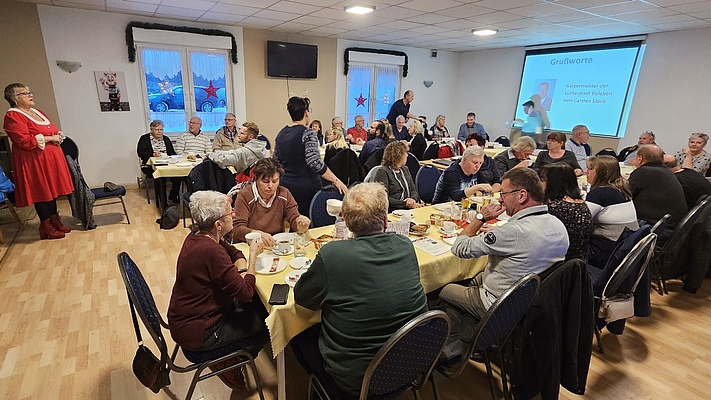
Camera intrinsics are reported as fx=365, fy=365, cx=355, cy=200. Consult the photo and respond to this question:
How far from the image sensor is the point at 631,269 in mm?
2176

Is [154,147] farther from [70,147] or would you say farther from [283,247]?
[283,247]

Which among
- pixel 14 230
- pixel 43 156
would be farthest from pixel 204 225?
pixel 14 230

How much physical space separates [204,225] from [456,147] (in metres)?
5.76

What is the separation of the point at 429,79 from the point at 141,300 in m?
9.13

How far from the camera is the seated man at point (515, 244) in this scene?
5.80 ft

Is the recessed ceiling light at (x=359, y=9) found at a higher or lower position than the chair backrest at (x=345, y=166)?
higher

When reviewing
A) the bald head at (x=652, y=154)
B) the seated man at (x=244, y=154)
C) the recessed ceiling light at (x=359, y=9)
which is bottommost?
the seated man at (x=244, y=154)

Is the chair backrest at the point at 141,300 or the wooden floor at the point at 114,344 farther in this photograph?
the wooden floor at the point at 114,344

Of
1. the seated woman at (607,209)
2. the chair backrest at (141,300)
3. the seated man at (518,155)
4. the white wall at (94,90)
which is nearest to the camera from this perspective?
the chair backrest at (141,300)

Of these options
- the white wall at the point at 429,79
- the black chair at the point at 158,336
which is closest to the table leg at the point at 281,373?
the black chair at the point at 158,336

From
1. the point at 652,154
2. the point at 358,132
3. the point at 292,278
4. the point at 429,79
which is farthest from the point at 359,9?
the point at 429,79

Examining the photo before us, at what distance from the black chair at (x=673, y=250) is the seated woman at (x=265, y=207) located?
290cm

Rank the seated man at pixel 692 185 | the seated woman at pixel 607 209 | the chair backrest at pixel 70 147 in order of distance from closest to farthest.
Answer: the seated woman at pixel 607 209
the seated man at pixel 692 185
the chair backrest at pixel 70 147

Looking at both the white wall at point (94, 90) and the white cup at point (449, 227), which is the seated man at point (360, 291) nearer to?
the white cup at point (449, 227)
